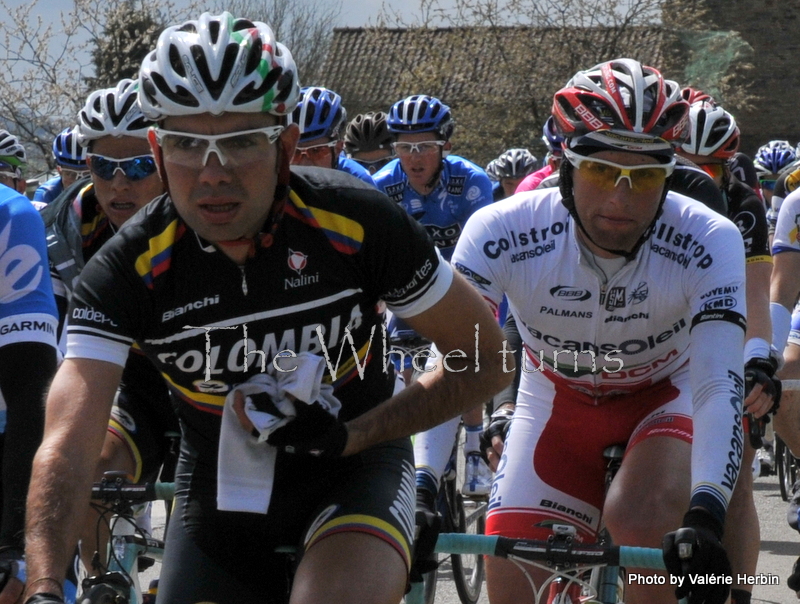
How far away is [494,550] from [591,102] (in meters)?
1.52

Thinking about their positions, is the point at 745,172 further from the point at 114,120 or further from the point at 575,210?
the point at 114,120

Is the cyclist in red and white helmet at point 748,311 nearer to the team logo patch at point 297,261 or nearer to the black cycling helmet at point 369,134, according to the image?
the team logo patch at point 297,261

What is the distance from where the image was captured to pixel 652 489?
382 centimetres

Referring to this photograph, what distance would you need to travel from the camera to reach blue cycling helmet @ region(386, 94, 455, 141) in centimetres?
944

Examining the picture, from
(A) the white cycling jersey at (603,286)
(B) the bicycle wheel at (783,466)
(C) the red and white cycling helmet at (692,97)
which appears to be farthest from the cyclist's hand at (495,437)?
(B) the bicycle wheel at (783,466)

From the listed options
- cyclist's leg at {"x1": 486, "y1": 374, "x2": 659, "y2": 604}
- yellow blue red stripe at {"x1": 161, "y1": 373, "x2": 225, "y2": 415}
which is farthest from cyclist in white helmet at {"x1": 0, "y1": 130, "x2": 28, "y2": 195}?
yellow blue red stripe at {"x1": 161, "y1": 373, "x2": 225, "y2": 415}

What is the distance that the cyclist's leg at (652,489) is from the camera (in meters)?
3.75

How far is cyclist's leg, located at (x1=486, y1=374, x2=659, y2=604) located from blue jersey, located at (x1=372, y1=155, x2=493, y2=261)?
15.8ft

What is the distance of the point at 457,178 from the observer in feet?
30.8

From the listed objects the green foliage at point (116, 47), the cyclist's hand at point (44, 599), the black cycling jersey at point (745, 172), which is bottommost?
the cyclist's hand at point (44, 599)

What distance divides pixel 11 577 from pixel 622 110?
2.36 metres

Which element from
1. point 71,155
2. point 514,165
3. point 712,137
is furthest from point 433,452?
point 514,165

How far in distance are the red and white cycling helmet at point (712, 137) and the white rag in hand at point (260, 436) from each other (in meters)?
3.91

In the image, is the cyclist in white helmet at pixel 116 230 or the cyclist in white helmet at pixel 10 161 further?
the cyclist in white helmet at pixel 10 161
